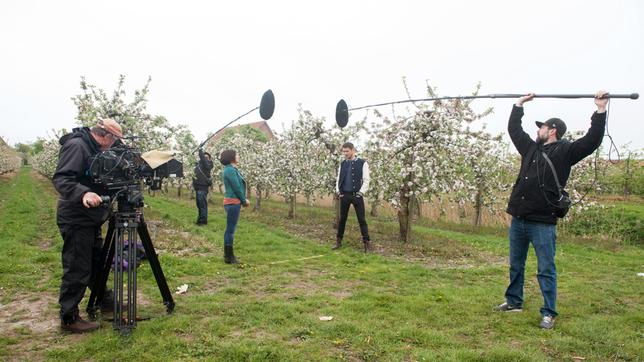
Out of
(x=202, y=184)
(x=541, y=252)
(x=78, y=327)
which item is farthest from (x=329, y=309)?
(x=202, y=184)

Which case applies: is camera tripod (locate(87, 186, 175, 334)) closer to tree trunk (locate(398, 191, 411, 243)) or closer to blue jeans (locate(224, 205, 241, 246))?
blue jeans (locate(224, 205, 241, 246))

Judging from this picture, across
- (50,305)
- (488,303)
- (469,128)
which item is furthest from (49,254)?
(469,128)

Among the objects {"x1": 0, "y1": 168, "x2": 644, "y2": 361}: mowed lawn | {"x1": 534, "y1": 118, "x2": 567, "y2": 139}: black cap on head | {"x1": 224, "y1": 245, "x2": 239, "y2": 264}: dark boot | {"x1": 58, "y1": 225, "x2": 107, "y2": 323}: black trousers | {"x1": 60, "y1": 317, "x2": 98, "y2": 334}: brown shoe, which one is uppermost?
{"x1": 534, "y1": 118, "x2": 567, "y2": 139}: black cap on head

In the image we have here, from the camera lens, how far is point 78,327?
3.92 metres

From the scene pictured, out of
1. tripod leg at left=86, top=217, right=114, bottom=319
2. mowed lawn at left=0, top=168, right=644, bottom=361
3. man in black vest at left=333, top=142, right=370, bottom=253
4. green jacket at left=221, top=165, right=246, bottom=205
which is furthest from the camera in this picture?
man in black vest at left=333, top=142, right=370, bottom=253

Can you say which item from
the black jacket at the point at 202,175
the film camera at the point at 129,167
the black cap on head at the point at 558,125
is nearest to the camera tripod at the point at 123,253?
the film camera at the point at 129,167

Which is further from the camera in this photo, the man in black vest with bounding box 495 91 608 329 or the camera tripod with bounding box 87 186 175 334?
the man in black vest with bounding box 495 91 608 329

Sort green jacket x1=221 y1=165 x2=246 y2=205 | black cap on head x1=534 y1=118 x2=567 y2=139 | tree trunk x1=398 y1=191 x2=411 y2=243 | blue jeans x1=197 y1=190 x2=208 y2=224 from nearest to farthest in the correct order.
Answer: black cap on head x1=534 y1=118 x2=567 y2=139 → green jacket x1=221 y1=165 x2=246 y2=205 → tree trunk x1=398 y1=191 x2=411 y2=243 → blue jeans x1=197 y1=190 x2=208 y2=224

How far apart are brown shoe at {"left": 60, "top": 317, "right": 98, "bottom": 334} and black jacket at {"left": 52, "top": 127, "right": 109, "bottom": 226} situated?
38.5 inches

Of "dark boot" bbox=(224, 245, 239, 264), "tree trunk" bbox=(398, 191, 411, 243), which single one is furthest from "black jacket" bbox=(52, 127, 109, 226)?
"tree trunk" bbox=(398, 191, 411, 243)

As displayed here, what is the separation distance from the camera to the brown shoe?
3920 mm

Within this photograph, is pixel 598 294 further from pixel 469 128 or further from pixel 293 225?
pixel 293 225

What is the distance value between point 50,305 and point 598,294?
7.26 meters

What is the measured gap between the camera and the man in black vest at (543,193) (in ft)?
14.2
